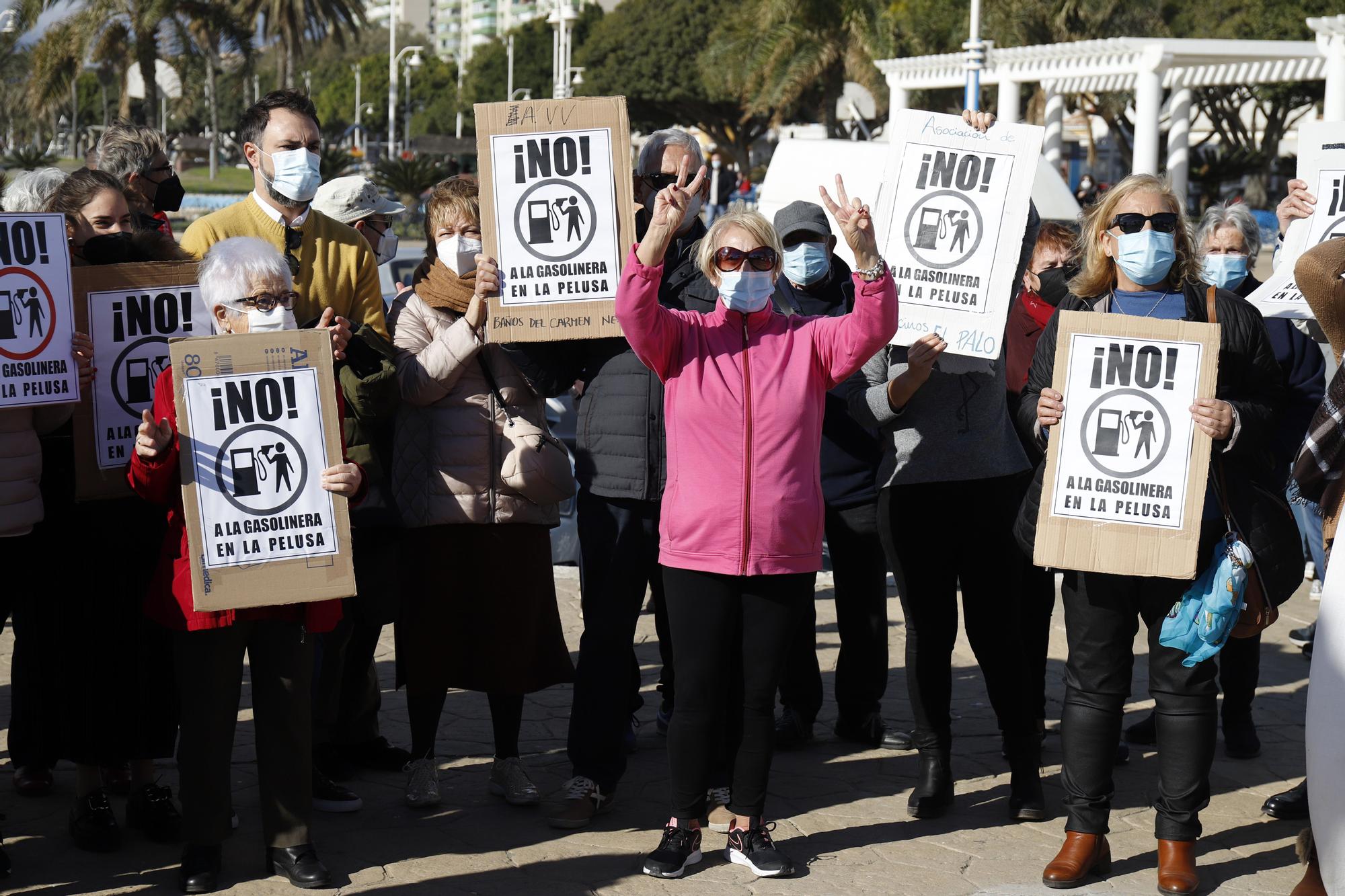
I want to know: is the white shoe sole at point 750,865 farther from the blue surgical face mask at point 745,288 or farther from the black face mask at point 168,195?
the black face mask at point 168,195

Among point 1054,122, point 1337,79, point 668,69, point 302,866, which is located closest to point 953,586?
point 302,866

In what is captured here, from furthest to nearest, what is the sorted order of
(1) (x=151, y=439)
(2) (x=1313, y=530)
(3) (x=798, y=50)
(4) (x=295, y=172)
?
1. (3) (x=798, y=50)
2. (2) (x=1313, y=530)
3. (4) (x=295, y=172)
4. (1) (x=151, y=439)

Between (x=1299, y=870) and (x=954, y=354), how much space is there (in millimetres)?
1868

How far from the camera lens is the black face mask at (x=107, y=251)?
177 inches

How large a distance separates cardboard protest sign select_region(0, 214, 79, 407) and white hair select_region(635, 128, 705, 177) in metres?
1.82

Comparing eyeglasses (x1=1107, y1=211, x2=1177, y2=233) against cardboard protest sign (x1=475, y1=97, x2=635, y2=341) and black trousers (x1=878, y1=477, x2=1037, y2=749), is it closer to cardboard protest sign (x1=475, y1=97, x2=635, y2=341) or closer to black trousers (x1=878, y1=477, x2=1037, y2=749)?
black trousers (x1=878, y1=477, x2=1037, y2=749)

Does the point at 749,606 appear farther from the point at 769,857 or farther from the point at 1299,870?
the point at 1299,870

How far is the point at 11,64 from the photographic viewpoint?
52594mm

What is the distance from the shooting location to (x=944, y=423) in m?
4.90

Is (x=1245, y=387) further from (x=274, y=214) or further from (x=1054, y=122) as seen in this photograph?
(x=1054, y=122)

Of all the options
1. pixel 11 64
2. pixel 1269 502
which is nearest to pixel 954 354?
pixel 1269 502

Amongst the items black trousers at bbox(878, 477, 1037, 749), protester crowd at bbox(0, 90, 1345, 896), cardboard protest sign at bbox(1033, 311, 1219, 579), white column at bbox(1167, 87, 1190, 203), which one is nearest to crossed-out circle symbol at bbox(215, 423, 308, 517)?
protester crowd at bbox(0, 90, 1345, 896)

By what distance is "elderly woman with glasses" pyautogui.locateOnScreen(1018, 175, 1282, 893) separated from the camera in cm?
434

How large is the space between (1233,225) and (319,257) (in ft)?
10.8
